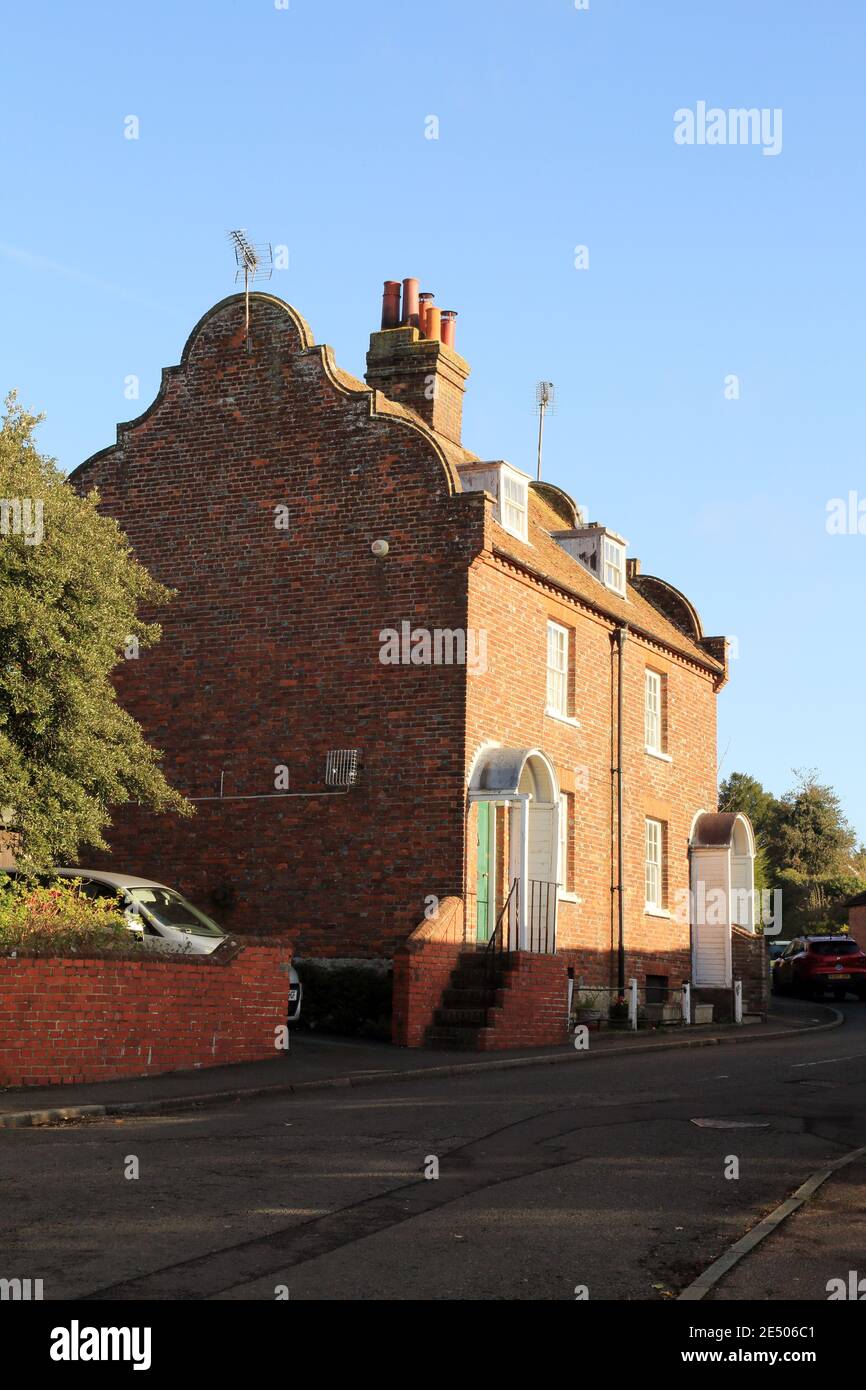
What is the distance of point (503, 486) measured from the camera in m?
24.8

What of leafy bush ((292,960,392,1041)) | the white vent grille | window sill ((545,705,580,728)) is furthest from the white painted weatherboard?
leafy bush ((292,960,392,1041))

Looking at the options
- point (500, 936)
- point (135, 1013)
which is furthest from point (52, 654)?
point (500, 936)

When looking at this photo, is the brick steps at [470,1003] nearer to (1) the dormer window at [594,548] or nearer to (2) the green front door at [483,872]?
(2) the green front door at [483,872]

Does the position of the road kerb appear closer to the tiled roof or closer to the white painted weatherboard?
the tiled roof

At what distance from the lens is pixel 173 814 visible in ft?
79.8

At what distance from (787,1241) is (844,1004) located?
3049 cm

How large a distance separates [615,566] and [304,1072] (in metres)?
15.4

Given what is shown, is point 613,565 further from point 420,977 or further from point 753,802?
point 753,802

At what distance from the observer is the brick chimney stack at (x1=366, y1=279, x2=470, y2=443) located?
1050 inches

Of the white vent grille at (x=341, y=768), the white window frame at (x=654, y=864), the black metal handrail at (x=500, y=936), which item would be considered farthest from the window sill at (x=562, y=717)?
the white window frame at (x=654, y=864)

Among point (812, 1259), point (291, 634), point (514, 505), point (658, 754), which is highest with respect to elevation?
point (514, 505)

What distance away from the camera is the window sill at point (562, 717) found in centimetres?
2492

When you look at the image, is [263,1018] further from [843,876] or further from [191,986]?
[843,876]

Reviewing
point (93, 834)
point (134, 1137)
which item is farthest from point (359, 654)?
point (134, 1137)
